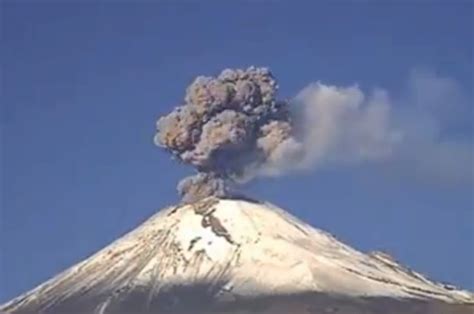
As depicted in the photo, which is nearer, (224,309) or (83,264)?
(224,309)

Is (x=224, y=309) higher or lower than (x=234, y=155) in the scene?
lower

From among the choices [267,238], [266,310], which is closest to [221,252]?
[267,238]

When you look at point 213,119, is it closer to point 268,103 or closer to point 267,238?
point 268,103
